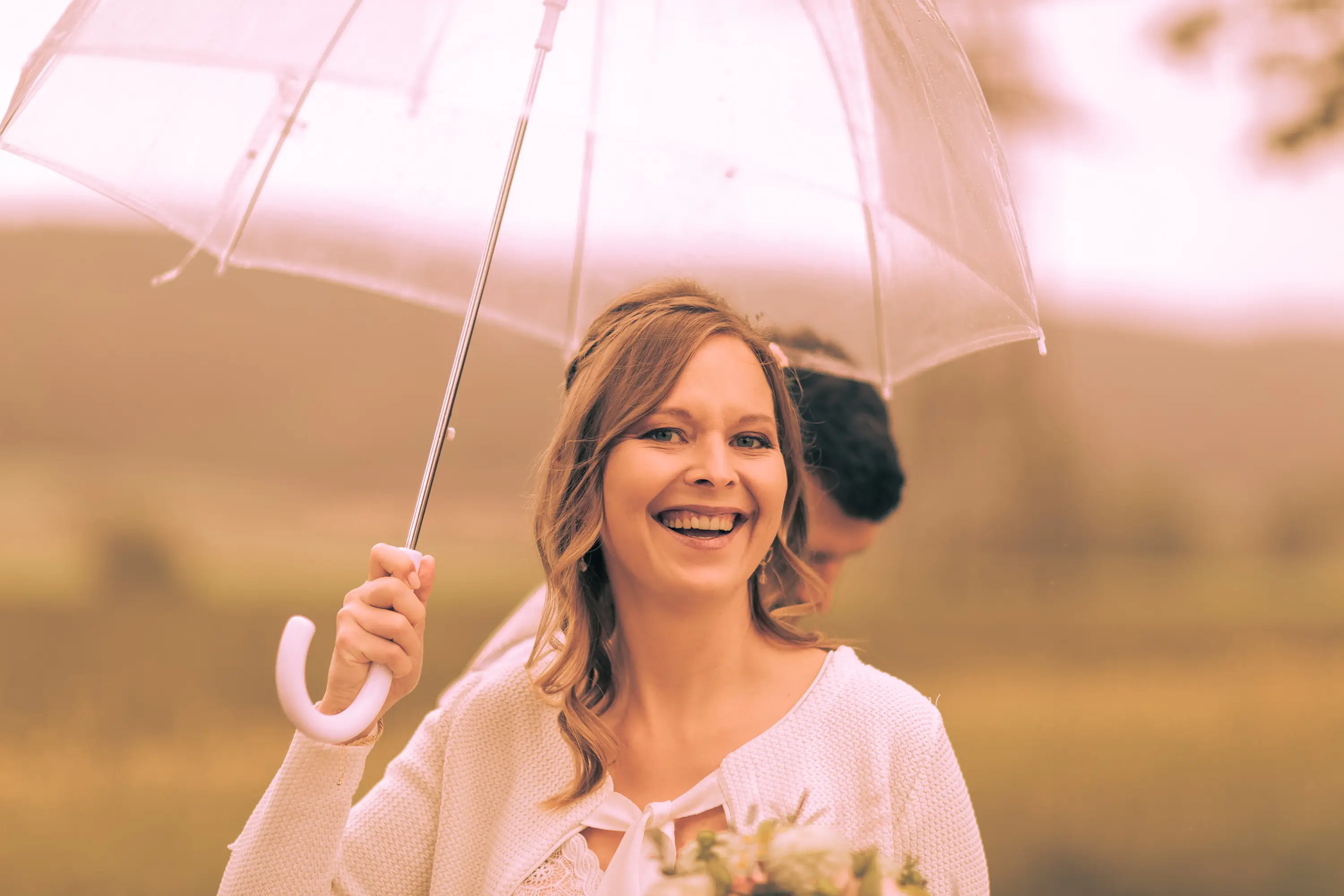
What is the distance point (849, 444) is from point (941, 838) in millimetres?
825

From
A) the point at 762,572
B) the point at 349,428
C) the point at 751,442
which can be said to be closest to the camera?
the point at 751,442

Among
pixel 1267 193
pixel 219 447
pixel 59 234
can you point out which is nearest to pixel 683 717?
pixel 219 447

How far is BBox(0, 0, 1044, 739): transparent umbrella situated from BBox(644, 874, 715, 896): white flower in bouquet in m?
0.42

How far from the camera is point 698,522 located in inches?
52.7

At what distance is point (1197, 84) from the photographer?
5.19 m

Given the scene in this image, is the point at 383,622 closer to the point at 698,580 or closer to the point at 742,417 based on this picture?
the point at 698,580

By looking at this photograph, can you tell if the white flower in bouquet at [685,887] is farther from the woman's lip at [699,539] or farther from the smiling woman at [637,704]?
the woman's lip at [699,539]

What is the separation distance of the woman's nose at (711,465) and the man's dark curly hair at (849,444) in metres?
0.64

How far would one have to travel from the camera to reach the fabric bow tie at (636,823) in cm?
130

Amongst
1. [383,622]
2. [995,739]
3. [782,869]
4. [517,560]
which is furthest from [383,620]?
[995,739]

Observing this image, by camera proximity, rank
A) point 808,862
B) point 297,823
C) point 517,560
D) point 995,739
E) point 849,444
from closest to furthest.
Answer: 1. point 808,862
2. point 297,823
3. point 849,444
4. point 517,560
5. point 995,739

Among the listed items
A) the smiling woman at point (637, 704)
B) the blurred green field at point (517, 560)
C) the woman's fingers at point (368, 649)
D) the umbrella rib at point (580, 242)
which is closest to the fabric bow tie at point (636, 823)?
the smiling woman at point (637, 704)

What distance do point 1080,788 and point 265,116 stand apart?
445 cm

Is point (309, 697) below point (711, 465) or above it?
below
